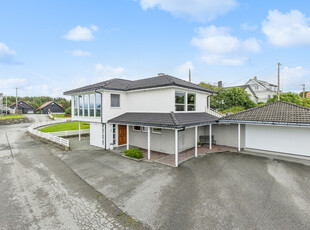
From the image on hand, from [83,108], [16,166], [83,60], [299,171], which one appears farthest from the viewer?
[83,60]

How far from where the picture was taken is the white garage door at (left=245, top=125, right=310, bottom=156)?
975 cm

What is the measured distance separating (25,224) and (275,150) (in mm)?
14044

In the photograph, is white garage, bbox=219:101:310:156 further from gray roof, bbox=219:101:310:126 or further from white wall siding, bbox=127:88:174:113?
white wall siding, bbox=127:88:174:113

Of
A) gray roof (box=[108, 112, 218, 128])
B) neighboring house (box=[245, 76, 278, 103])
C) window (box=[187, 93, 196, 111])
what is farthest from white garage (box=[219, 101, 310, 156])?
neighboring house (box=[245, 76, 278, 103])

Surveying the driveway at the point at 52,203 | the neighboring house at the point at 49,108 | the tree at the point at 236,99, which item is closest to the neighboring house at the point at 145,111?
the driveway at the point at 52,203

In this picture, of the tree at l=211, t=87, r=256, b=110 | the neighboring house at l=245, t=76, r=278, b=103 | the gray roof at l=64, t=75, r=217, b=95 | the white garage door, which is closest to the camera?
the white garage door

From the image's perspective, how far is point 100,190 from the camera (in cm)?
646

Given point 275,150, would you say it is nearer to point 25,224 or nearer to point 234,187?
point 234,187

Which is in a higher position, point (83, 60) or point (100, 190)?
point (83, 60)

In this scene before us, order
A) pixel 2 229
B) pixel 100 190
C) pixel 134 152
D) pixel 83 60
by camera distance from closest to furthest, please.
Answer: pixel 2 229
pixel 100 190
pixel 134 152
pixel 83 60

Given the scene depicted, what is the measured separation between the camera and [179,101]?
11203mm

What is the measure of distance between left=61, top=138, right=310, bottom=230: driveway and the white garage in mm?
1726

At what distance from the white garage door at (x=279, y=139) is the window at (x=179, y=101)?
18.1 feet

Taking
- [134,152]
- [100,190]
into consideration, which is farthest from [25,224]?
[134,152]
